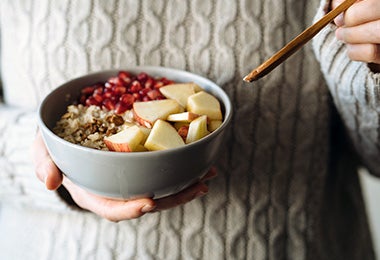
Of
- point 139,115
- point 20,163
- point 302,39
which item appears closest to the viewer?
point 302,39

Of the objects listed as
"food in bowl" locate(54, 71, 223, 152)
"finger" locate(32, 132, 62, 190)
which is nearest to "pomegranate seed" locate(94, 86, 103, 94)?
"food in bowl" locate(54, 71, 223, 152)

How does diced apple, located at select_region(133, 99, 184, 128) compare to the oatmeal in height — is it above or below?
above

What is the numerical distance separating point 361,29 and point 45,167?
45 cm

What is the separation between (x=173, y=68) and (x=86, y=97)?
16 centimetres

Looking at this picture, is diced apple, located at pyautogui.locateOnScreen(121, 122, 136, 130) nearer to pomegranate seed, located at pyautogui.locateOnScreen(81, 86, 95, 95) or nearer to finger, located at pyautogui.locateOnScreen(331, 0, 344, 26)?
pomegranate seed, located at pyautogui.locateOnScreen(81, 86, 95, 95)

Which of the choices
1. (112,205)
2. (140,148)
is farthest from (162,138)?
(112,205)

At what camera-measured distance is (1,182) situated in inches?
30.9

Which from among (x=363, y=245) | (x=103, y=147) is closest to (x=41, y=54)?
(x=103, y=147)

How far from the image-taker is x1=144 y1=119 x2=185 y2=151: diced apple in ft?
1.77

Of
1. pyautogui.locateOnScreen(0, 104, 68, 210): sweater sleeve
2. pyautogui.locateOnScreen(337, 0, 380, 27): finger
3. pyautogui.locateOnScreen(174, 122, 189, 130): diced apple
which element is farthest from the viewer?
pyautogui.locateOnScreen(0, 104, 68, 210): sweater sleeve

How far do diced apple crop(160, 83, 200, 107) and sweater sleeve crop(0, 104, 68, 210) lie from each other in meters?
0.25

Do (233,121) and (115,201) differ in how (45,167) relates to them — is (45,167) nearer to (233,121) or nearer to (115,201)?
(115,201)

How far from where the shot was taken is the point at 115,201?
616mm

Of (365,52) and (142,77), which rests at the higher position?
(365,52)
